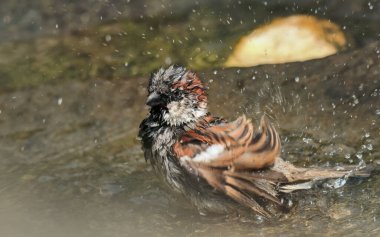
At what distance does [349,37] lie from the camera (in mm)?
5277

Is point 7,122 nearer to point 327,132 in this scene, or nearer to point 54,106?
point 54,106

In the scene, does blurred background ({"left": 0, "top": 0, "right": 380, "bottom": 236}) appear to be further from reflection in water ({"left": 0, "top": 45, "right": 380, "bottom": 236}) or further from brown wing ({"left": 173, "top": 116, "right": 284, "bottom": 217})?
brown wing ({"left": 173, "top": 116, "right": 284, "bottom": 217})

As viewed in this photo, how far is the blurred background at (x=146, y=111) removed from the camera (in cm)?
500

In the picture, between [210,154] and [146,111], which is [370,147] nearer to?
[210,154]

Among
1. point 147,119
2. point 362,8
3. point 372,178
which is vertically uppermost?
point 362,8

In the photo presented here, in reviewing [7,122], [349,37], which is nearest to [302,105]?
[349,37]

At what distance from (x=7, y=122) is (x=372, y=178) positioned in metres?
2.81

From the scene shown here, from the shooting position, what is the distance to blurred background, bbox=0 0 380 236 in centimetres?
500

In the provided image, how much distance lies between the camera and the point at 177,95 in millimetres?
5004

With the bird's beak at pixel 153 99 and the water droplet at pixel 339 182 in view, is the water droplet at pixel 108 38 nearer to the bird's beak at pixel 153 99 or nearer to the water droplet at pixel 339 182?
the bird's beak at pixel 153 99

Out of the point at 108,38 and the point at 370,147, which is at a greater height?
the point at 108,38

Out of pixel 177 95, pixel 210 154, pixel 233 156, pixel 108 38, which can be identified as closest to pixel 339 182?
pixel 233 156

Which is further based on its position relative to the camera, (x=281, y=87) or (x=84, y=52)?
(x=281, y=87)

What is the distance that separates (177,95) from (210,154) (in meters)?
0.52
